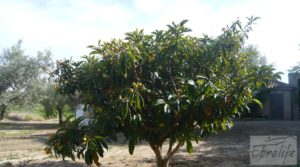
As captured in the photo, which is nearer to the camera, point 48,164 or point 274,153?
point 274,153

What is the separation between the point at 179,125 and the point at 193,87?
2.02 feet

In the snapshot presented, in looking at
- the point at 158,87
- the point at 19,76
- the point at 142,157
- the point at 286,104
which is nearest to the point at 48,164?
the point at 142,157

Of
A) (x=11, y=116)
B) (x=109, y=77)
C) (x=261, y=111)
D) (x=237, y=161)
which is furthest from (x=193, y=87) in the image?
(x=11, y=116)

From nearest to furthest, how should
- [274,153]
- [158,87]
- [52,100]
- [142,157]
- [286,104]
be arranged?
[158,87], [274,153], [142,157], [52,100], [286,104]

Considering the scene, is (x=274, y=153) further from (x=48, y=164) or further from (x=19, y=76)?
(x=19, y=76)

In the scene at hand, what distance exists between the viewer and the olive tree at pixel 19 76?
22797 mm

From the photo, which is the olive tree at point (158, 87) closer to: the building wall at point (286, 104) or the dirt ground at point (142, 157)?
the dirt ground at point (142, 157)

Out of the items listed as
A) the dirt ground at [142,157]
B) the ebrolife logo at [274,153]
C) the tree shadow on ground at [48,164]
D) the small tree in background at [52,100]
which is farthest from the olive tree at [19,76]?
the ebrolife logo at [274,153]

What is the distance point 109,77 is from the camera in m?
5.54

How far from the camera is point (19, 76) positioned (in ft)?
76.8

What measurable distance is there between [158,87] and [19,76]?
19243 mm

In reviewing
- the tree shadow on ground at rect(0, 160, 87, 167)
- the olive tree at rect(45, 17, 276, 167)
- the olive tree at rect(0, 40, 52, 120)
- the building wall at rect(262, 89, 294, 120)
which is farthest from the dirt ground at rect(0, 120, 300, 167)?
the building wall at rect(262, 89, 294, 120)

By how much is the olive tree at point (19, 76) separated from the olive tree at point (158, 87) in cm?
1752

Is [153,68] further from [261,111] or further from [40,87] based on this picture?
[261,111]
